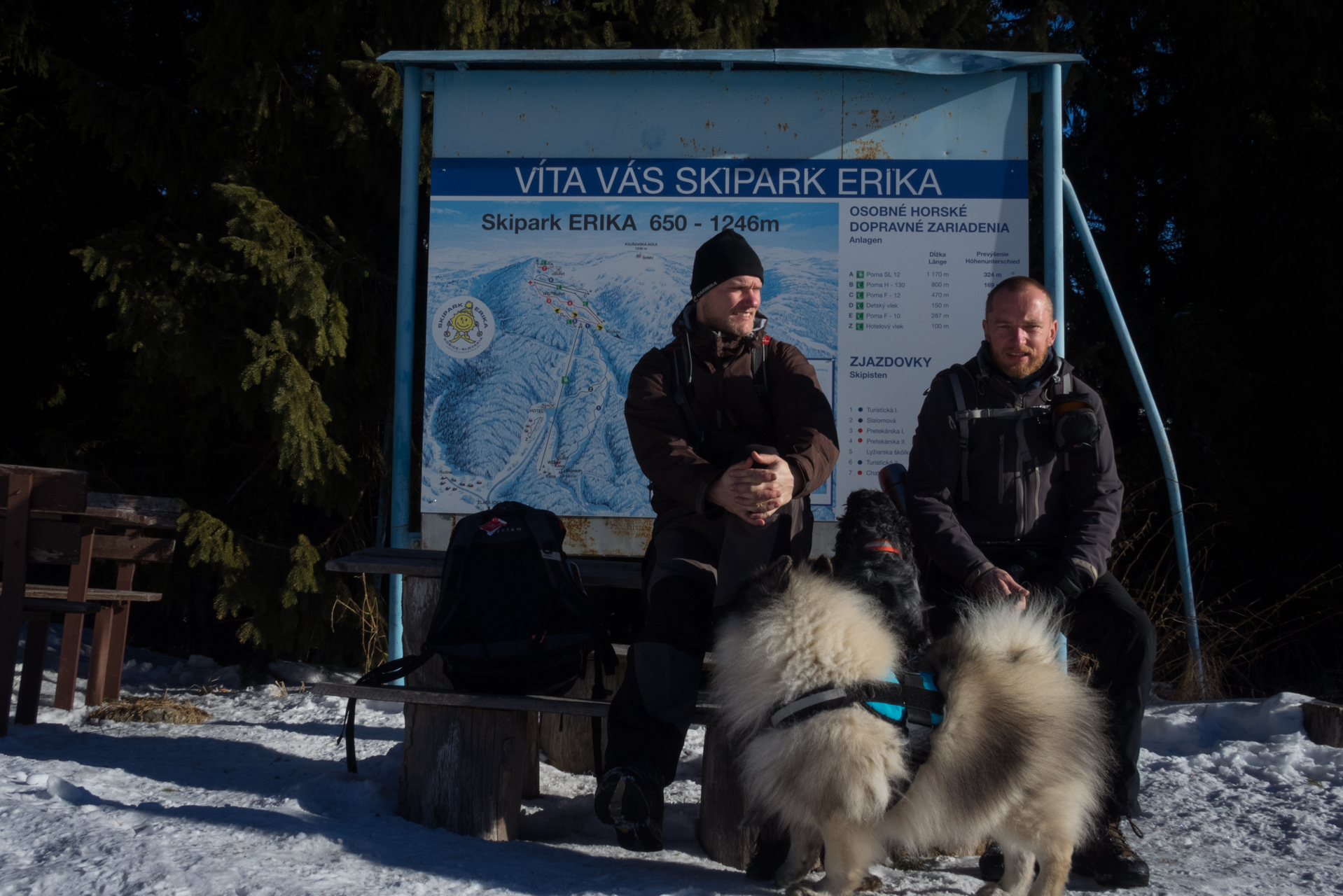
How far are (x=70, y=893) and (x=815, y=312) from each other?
3353 millimetres

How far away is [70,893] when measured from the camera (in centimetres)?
Result: 196

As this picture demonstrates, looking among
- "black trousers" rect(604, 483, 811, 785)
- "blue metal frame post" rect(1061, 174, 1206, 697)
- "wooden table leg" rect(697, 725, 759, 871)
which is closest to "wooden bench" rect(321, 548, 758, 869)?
"wooden table leg" rect(697, 725, 759, 871)

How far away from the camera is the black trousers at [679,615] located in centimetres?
248

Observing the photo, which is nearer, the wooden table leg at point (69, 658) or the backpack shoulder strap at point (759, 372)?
the backpack shoulder strap at point (759, 372)

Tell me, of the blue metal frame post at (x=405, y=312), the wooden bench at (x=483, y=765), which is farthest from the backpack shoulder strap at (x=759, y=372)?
the blue metal frame post at (x=405, y=312)

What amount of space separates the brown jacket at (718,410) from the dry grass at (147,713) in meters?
2.75

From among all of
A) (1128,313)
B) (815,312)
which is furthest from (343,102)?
(1128,313)

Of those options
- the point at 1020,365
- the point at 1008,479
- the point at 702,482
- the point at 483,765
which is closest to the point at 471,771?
the point at 483,765

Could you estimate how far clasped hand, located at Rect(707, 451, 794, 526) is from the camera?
2.50 metres

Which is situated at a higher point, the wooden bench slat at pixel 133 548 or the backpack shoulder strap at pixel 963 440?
the backpack shoulder strap at pixel 963 440

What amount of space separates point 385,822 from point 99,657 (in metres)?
2.58

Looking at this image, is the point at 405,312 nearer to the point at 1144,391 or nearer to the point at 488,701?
the point at 488,701

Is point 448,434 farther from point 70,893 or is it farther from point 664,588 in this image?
point 70,893

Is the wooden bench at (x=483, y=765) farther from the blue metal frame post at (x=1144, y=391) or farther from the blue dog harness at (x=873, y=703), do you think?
the blue metal frame post at (x=1144, y=391)
